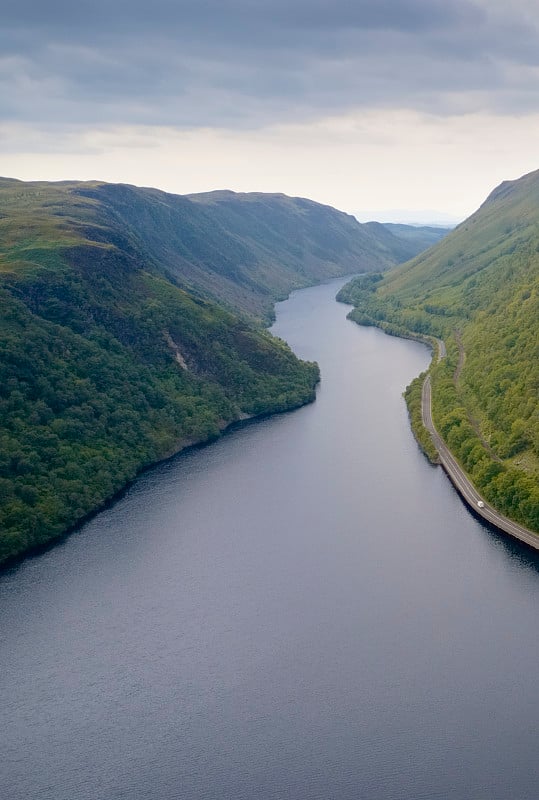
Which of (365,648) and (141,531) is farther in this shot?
(141,531)

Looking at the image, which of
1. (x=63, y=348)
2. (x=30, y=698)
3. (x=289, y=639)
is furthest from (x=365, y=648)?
(x=63, y=348)

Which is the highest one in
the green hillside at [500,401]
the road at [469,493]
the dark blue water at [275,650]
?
the green hillside at [500,401]

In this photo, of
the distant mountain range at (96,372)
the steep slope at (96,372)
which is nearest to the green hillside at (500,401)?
the distant mountain range at (96,372)

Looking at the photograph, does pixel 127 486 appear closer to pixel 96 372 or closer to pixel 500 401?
pixel 96 372

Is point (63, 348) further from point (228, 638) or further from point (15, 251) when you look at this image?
point (228, 638)

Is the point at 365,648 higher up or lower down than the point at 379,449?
lower down

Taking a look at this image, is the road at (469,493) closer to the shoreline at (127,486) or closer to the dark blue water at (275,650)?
the dark blue water at (275,650)

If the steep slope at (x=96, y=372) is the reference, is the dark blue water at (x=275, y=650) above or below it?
below
